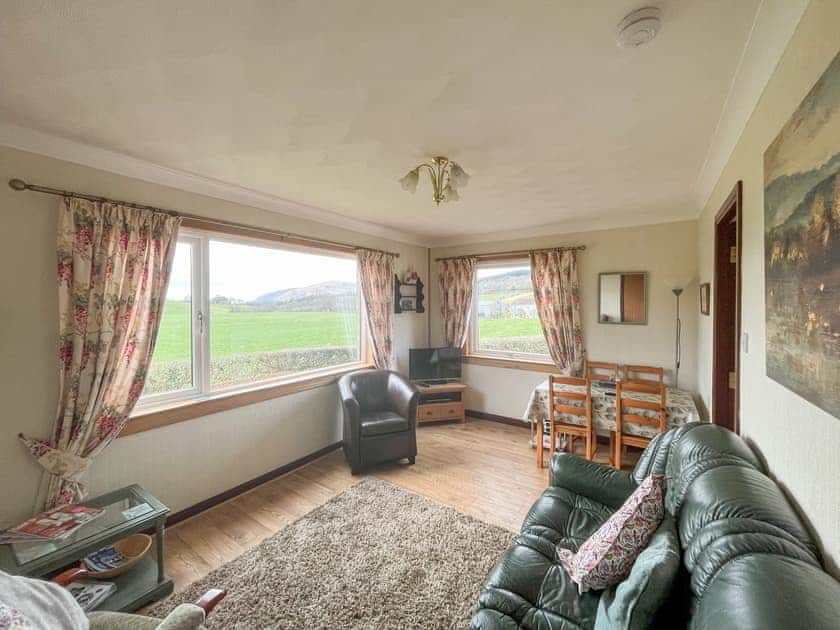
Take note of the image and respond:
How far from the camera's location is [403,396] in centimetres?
345

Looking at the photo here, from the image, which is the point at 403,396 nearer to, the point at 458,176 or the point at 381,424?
the point at 381,424

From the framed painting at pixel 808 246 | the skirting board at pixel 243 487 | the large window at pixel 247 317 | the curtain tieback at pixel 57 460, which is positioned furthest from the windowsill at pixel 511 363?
the curtain tieback at pixel 57 460

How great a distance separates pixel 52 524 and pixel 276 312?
6.32ft

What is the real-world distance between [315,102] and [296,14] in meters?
0.49

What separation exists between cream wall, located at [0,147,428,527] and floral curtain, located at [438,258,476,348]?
2169 mm

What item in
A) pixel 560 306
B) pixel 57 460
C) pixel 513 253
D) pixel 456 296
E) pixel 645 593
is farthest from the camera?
pixel 456 296

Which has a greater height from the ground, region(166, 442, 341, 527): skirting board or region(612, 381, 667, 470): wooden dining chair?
region(612, 381, 667, 470): wooden dining chair

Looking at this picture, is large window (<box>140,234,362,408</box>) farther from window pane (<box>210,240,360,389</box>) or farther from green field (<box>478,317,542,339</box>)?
green field (<box>478,317,542,339</box>)

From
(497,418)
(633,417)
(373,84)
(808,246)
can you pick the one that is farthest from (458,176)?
(497,418)

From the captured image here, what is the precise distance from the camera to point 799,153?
0.95 m

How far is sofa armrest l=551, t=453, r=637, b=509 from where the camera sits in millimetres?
1882

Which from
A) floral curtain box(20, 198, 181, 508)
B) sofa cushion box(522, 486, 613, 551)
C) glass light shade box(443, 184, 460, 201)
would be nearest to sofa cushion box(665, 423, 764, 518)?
sofa cushion box(522, 486, 613, 551)

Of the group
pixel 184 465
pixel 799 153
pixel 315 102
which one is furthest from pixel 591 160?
pixel 184 465

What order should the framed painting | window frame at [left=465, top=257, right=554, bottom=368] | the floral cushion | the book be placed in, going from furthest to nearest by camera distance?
1. window frame at [left=465, top=257, right=554, bottom=368]
2. the book
3. the floral cushion
4. the framed painting
